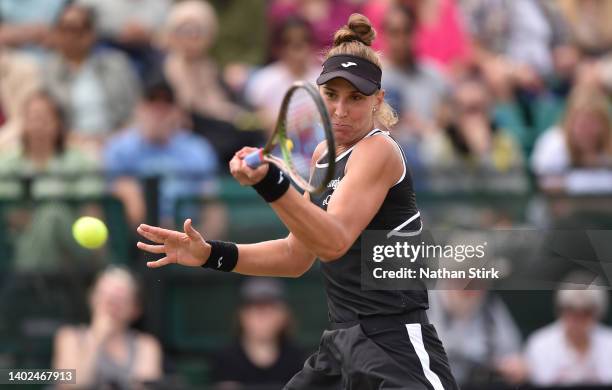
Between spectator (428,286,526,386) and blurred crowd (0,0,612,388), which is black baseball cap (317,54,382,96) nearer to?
blurred crowd (0,0,612,388)

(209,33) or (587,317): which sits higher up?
(209,33)

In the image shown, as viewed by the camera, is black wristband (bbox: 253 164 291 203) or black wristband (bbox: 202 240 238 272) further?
black wristband (bbox: 202 240 238 272)

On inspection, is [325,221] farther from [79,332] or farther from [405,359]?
[79,332]

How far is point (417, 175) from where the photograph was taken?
27.4ft

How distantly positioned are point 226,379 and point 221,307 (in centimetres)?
54

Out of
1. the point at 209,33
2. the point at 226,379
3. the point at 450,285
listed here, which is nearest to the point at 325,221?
the point at 450,285

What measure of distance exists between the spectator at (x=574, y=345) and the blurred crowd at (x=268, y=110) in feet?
0.03

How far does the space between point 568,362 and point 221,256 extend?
413 cm

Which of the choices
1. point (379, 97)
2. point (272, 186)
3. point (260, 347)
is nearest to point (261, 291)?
point (260, 347)

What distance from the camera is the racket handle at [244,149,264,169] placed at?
159 inches

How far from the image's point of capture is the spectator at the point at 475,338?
800 cm

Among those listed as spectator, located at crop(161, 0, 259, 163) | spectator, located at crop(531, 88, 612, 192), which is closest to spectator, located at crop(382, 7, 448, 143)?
spectator, located at crop(531, 88, 612, 192)

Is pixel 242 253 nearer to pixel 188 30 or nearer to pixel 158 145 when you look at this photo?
pixel 158 145

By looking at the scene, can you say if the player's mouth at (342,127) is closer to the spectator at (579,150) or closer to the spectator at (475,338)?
the spectator at (475,338)
